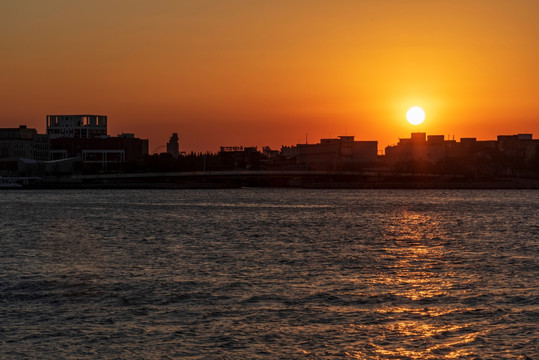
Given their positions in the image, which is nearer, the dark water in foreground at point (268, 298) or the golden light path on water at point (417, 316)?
the golden light path on water at point (417, 316)

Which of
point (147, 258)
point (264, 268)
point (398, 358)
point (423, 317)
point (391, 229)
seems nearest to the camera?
point (398, 358)

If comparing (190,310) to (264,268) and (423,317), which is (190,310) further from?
(264,268)

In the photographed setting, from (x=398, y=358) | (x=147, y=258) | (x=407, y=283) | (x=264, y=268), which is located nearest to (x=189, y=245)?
(x=147, y=258)

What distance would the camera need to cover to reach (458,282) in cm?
3419

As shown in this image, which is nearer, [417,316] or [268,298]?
[417,316]

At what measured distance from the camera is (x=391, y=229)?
7038 cm

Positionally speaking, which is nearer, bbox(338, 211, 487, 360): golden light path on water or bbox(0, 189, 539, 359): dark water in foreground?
bbox(338, 211, 487, 360): golden light path on water

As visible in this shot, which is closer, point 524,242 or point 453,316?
point 453,316

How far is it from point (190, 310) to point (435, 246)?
2937 cm

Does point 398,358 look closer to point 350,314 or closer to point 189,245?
point 350,314

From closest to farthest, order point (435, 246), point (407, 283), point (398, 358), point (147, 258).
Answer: point (398, 358), point (407, 283), point (147, 258), point (435, 246)

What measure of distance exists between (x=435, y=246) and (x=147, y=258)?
19858 mm

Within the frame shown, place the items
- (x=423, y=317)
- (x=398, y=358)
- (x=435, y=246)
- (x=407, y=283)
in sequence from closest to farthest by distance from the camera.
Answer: (x=398, y=358) < (x=423, y=317) < (x=407, y=283) < (x=435, y=246)

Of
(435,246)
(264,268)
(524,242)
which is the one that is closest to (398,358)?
(264,268)
